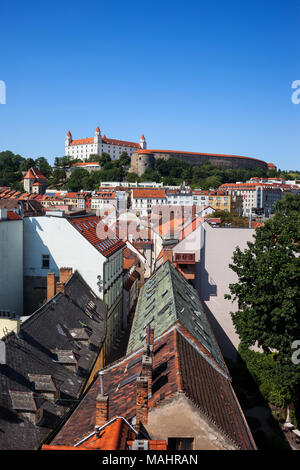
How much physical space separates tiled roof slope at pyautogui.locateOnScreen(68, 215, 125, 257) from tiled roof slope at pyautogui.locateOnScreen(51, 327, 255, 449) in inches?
457

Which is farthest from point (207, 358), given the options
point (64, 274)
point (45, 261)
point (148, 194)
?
point (148, 194)

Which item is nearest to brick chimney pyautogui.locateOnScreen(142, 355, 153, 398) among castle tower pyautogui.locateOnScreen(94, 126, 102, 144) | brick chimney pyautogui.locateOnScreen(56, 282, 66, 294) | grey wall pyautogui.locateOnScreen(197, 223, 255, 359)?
brick chimney pyautogui.locateOnScreen(56, 282, 66, 294)

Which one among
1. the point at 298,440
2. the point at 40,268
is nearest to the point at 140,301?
the point at 40,268

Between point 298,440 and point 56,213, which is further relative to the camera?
point 56,213

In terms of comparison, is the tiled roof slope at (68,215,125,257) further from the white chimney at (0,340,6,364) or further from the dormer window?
the white chimney at (0,340,6,364)

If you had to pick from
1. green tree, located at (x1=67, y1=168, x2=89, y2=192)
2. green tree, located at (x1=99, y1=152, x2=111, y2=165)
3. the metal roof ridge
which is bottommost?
the metal roof ridge

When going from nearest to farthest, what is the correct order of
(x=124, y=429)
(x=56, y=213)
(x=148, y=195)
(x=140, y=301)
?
(x=124, y=429) < (x=140, y=301) < (x=56, y=213) < (x=148, y=195)

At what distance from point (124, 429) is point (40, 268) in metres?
17.7

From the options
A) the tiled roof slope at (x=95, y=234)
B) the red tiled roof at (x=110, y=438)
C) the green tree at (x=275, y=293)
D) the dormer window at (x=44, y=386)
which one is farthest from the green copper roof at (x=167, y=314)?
the red tiled roof at (x=110, y=438)

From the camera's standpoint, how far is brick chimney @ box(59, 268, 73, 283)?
24141 millimetres

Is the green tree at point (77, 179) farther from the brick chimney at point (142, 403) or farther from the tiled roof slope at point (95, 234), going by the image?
the brick chimney at point (142, 403)

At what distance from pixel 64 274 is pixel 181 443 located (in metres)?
15.1
